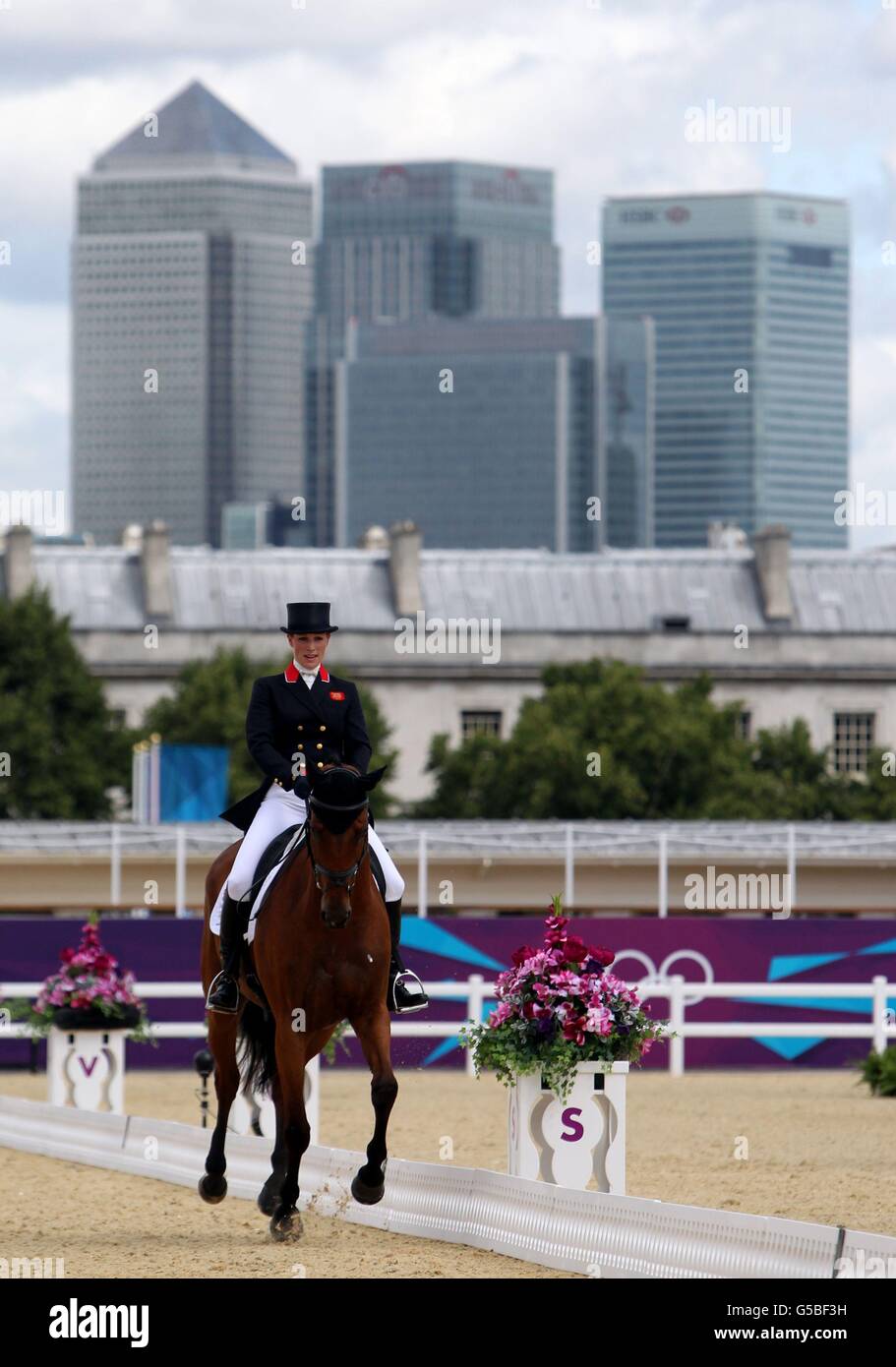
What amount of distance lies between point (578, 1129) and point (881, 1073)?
12.7m

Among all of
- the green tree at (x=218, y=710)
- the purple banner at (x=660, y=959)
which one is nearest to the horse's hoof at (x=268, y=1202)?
the purple banner at (x=660, y=959)

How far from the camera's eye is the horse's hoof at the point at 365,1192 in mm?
13523

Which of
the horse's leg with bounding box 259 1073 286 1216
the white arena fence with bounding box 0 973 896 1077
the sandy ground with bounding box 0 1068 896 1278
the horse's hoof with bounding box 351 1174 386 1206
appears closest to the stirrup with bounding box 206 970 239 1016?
the horse's leg with bounding box 259 1073 286 1216

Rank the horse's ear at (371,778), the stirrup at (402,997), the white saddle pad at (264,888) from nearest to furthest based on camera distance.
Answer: the horse's ear at (371,778) < the stirrup at (402,997) < the white saddle pad at (264,888)

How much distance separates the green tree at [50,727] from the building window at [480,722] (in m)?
11.3

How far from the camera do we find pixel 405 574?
85.6 meters

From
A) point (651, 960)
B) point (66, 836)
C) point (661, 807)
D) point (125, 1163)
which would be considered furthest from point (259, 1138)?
point (661, 807)

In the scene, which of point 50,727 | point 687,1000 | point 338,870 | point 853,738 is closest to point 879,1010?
point 687,1000

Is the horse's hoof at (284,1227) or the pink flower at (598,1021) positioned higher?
the pink flower at (598,1021)

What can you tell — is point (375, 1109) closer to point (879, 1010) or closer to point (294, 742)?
point (294, 742)

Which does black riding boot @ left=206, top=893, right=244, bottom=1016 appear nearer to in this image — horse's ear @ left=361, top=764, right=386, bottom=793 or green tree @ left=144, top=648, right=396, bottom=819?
horse's ear @ left=361, top=764, right=386, bottom=793

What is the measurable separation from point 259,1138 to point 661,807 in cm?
5490

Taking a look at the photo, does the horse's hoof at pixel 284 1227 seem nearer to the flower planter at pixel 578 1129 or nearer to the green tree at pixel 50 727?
the flower planter at pixel 578 1129
